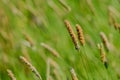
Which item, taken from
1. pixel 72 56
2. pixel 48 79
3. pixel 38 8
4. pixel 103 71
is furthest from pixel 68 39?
A: pixel 48 79

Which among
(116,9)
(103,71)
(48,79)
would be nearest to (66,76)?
(103,71)

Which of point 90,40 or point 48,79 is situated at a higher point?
point 90,40

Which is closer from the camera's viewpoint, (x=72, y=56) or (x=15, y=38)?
(x=72, y=56)

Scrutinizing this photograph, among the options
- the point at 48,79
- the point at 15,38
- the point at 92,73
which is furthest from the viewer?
the point at 15,38

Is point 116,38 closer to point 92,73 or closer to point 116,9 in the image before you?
point 116,9

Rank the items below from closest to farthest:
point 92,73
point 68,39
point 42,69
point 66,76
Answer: point 92,73
point 66,76
point 42,69
point 68,39

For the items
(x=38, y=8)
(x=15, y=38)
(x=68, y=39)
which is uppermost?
(x=38, y=8)

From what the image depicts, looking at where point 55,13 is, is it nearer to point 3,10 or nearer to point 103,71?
point 3,10
